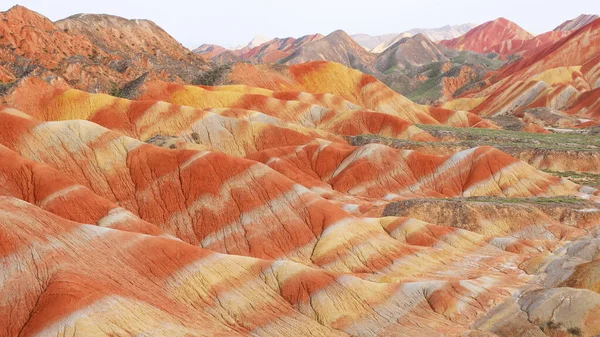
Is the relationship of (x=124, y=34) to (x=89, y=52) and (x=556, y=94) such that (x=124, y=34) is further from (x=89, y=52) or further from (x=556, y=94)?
(x=556, y=94)

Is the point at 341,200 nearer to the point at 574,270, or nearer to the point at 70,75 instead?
the point at 574,270

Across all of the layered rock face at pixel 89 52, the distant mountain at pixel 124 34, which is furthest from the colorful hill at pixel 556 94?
the distant mountain at pixel 124 34

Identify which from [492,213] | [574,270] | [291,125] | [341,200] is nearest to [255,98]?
[291,125]

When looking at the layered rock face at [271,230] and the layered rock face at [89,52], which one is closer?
the layered rock face at [271,230]

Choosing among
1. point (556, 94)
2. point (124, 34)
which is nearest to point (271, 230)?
point (124, 34)

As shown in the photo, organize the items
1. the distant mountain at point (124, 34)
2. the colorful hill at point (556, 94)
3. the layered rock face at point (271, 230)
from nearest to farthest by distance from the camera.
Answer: the layered rock face at point (271, 230) → the distant mountain at point (124, 34) → the colorful hill at point (556, 94)

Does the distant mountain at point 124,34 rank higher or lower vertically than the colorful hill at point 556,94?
higher

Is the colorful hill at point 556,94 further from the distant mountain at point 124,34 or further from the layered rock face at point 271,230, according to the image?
the distant mountain at point 124,34

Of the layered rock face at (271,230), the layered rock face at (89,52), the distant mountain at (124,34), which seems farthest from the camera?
the distant mountain at (124,34)

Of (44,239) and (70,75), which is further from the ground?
(70,75)
